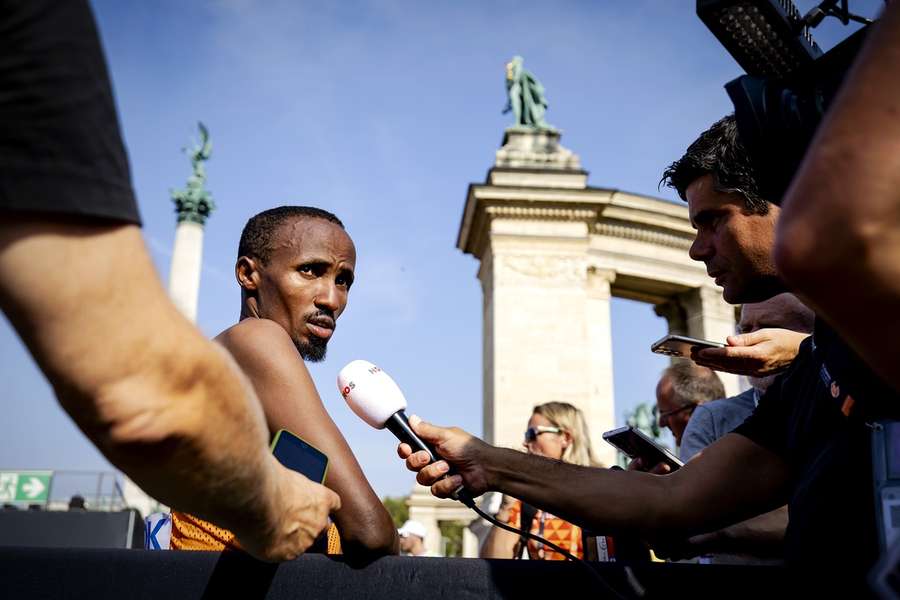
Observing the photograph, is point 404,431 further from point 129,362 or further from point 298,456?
point 129,362

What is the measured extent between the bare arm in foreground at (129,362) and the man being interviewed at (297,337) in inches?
29.0

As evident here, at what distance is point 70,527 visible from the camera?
7.30 meters

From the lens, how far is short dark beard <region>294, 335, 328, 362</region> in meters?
2.92

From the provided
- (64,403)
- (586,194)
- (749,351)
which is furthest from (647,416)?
(64,403)

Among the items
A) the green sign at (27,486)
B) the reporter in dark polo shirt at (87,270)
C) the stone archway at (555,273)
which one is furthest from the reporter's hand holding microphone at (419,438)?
the green sign at (27,486)

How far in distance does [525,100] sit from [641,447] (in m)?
18.1

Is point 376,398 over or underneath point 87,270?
over

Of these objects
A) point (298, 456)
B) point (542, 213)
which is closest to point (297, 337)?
point (298, 456)

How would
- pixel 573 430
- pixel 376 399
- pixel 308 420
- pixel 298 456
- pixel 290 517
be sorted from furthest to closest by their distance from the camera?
pixel 573 430, pixel 376 399, pixel 308 420, pixel 298 456, pixel 290 517

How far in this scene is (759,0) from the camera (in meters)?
1.98

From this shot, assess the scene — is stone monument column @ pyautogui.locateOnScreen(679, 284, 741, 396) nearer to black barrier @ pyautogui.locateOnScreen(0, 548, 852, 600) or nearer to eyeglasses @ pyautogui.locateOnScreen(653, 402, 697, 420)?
eyeglasses @ pyautogui.locateOnScreen(653, 402, 697, 420)

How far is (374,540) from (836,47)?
5.15ft

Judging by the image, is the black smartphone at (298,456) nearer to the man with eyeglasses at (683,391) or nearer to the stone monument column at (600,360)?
the man with eyeglasses at (683,391)

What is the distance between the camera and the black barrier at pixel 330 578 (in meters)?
1.81
